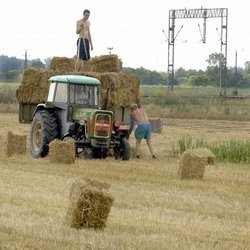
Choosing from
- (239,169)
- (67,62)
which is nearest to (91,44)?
(67,62)

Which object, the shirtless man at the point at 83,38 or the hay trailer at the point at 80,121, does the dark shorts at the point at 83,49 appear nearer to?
the shirtless man at the point at 83,38

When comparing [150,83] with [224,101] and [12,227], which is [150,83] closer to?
[224,101]

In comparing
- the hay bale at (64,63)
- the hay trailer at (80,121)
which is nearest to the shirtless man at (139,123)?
the hay trailer at (80,121)

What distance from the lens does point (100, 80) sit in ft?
74.9

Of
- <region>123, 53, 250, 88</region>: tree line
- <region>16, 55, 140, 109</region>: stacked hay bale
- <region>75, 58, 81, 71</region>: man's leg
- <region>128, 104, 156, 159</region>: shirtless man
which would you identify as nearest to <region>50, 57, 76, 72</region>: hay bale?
<region>16, 55, 140, 109</region>: stacked hay bale

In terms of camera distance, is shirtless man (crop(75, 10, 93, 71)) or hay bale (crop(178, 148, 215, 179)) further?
shirtless man (crop(75, 10, 93, 71))

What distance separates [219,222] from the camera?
11438 millimetres

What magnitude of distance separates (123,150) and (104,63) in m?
4.16

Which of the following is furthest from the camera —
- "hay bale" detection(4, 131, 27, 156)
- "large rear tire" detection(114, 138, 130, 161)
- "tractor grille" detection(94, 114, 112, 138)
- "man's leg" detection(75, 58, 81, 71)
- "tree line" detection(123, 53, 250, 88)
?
"tree line" detection(123, 53, 250, 88)

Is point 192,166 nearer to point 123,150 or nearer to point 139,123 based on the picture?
point 123,150

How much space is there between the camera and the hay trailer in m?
20.1

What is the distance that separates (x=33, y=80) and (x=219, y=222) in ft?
44.3

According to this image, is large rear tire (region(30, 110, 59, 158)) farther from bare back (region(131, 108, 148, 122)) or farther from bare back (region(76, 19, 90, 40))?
bare back (region(76, 19, 90, 40))

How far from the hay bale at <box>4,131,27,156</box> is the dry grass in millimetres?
317
